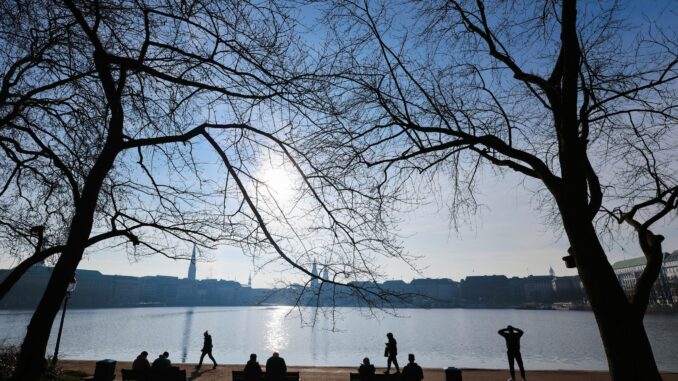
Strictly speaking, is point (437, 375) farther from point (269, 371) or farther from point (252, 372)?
point (252, 372)

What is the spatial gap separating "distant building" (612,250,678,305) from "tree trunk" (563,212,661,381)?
431 ft

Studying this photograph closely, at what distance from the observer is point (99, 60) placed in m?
6.07

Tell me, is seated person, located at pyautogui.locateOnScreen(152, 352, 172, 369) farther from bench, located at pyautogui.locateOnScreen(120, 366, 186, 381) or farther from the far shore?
the far shore

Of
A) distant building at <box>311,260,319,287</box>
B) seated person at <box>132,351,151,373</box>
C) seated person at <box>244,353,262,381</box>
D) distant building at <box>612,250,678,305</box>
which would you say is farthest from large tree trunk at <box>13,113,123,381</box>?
distant building at <box>612,250,678,305</box>

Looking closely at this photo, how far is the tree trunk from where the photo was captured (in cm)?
539

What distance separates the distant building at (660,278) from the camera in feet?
434

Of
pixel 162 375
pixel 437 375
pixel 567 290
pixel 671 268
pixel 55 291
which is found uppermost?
pixel 671 268

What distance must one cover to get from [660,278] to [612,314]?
181988mm

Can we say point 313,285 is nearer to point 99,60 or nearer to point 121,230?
point 99,60

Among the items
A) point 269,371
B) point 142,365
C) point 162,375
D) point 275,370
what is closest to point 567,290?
point 275,370

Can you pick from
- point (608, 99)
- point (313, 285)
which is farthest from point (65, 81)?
point (608, 99)

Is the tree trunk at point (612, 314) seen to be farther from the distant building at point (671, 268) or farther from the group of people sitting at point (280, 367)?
the distant building at point (671, 268)

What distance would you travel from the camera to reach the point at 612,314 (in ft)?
18.6

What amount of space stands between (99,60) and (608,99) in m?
8.93
